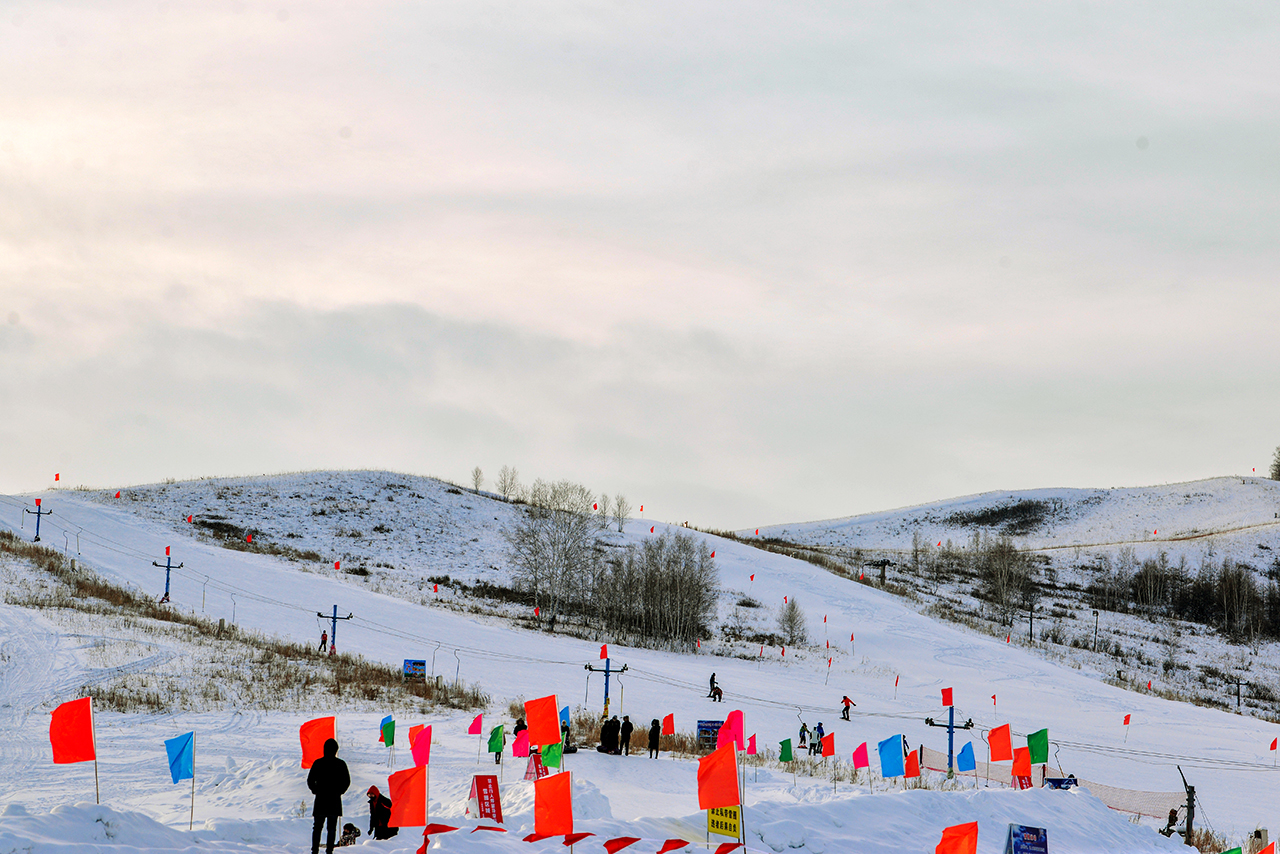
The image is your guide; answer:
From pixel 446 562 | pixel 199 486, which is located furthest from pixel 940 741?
pixel 199 486

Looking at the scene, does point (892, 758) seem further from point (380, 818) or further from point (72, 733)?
point (72, 733)

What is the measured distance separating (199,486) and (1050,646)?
75.6 metres

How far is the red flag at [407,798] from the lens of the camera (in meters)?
13.0

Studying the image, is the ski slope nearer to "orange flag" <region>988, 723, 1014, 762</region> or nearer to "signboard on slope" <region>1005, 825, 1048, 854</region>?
"signboard on slope" <region>1005, 825, 1048, 854</region>

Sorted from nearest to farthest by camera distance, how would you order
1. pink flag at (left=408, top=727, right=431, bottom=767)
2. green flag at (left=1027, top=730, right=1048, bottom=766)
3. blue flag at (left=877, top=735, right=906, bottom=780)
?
1. pink flag at (left=408, top=727, right=431, bottom=767)
2. blue flag at (left=877, top=735, right=906, bottom=780)
3. green flag at (left=1027, top=730, right=1048, bottom=766)

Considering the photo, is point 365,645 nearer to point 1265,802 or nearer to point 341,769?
point 341,769

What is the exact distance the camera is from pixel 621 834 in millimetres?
13586

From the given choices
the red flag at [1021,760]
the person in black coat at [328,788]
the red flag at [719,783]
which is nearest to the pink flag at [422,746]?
Result: the person in black coat at [328,788]

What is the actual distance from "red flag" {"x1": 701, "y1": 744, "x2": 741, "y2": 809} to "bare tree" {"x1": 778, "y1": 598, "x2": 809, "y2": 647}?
43.9 metres

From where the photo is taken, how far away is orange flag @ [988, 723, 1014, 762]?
21.2 m

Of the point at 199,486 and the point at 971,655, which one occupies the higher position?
the point at 199,486

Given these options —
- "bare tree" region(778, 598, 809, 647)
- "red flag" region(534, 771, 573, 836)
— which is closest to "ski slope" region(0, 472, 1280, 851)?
"red flag" region(534, 771, 573, 836)

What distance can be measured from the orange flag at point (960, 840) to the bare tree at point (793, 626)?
44.1 metres

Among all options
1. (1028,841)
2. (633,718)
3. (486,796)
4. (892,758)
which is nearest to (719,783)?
(1028,841)
